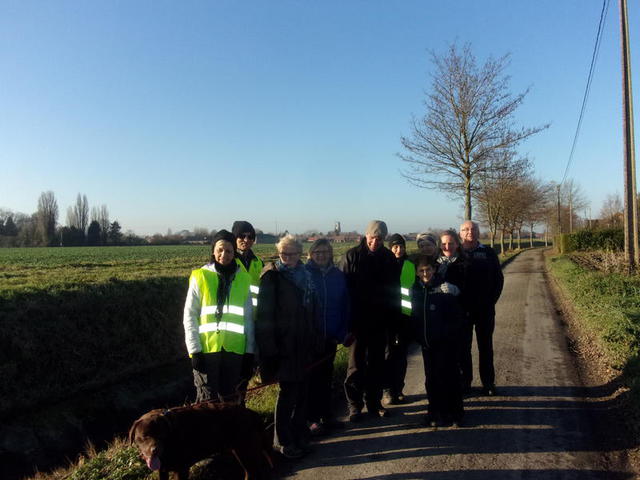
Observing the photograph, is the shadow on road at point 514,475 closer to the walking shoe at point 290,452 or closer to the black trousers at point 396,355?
the walking shoe at point 290,452

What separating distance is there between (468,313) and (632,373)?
78.1 inches

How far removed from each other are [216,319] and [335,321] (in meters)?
1.32

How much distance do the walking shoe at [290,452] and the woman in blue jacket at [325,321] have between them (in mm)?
520

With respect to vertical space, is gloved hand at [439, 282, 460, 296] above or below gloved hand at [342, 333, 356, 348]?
above

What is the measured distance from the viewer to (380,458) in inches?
158

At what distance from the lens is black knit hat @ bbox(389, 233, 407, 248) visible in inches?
219

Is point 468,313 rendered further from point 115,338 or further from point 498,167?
point 498,167

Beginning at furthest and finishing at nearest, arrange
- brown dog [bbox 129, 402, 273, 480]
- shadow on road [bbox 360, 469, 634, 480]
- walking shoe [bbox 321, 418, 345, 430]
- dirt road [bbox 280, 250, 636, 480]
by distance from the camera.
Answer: walking shoe [bbox 321, 418, 345, 430] → dirt road [bbox 280, 250, 636, 480] → shadow on road [bbox 360, 469, 634, 480] → brown dog [bbox 129, 402, 273, 480]

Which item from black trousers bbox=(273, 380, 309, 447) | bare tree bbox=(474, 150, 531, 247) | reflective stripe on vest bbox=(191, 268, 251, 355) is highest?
bare tree bbox=(474, 150, 531, 247)

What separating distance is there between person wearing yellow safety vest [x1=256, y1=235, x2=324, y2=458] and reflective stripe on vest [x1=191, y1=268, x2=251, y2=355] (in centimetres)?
20

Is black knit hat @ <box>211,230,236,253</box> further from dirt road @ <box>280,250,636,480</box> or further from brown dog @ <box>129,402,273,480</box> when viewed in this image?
dirt road @ <box>280,250,636,480</box>

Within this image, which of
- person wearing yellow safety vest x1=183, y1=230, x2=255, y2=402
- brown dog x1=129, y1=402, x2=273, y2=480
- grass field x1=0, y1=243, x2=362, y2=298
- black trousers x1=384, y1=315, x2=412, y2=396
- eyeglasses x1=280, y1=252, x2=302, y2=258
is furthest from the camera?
grass field x1=0, y1=243, x2=362, y2=298

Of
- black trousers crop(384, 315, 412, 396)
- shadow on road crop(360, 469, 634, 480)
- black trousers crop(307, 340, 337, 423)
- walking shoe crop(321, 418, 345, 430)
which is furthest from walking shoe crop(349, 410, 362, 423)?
shadow on road crop(360, 469, 634, 480)

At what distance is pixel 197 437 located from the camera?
319 cm
